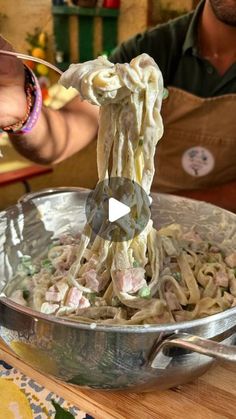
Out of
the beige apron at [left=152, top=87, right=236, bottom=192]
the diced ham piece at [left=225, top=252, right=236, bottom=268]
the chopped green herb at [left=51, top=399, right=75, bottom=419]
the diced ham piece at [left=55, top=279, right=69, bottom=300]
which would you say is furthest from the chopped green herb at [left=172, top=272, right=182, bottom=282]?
the beige apron at [left=152, top=87, right=236, bottom=192]

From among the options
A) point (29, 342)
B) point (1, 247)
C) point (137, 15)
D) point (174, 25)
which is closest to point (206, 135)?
point (174, 25)

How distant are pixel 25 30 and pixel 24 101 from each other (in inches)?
21.8

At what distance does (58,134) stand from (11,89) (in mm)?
329

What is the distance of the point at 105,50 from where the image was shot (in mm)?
2072

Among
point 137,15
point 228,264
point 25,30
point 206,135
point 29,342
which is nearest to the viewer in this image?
point 29,342

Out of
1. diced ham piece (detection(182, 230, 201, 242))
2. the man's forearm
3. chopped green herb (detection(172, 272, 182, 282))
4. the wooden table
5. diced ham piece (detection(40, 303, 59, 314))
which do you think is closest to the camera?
the wooden table

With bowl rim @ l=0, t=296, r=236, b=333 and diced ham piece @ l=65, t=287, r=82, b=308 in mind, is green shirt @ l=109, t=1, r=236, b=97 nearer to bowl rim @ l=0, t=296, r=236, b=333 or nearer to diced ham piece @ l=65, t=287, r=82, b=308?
diced ham piece @ l=65, t=287, r=82, b=308

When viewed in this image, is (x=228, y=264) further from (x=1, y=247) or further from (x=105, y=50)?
(x=105, y=50)

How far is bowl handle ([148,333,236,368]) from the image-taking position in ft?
1.79

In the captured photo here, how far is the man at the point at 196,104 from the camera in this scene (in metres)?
1.51

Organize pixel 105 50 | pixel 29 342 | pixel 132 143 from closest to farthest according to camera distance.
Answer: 1. pixel 29 342
2. pixel 132 143
3. pixel 105 50

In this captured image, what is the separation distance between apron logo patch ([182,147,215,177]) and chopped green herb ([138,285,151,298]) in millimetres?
835

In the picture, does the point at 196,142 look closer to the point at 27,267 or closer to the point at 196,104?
the point at 196,104

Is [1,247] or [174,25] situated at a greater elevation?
[174,25]
